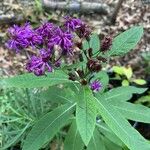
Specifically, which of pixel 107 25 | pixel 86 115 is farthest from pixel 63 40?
pixel 107 25

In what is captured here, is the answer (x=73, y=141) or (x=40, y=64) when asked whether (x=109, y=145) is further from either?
(x=40, y=64)

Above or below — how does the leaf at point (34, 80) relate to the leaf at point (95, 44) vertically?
below

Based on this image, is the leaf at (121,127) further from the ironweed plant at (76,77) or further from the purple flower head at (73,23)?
the purple flower head at (73,23)

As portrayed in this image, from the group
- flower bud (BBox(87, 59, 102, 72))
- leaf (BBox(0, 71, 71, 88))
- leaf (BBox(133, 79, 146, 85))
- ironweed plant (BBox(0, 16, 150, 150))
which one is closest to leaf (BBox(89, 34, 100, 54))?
ironweed plant (BBox(0, 16, 150, 150))

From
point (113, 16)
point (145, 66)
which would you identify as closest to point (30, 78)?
point (145, 66)

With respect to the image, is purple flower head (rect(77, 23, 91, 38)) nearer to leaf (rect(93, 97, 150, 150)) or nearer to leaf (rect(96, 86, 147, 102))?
leaf (rect(93, 97, 150, 150))

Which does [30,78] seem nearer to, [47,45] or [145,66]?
[47,45]

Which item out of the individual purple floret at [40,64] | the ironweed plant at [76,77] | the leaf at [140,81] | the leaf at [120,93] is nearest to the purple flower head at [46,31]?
the ironweed plant at [76,77]
